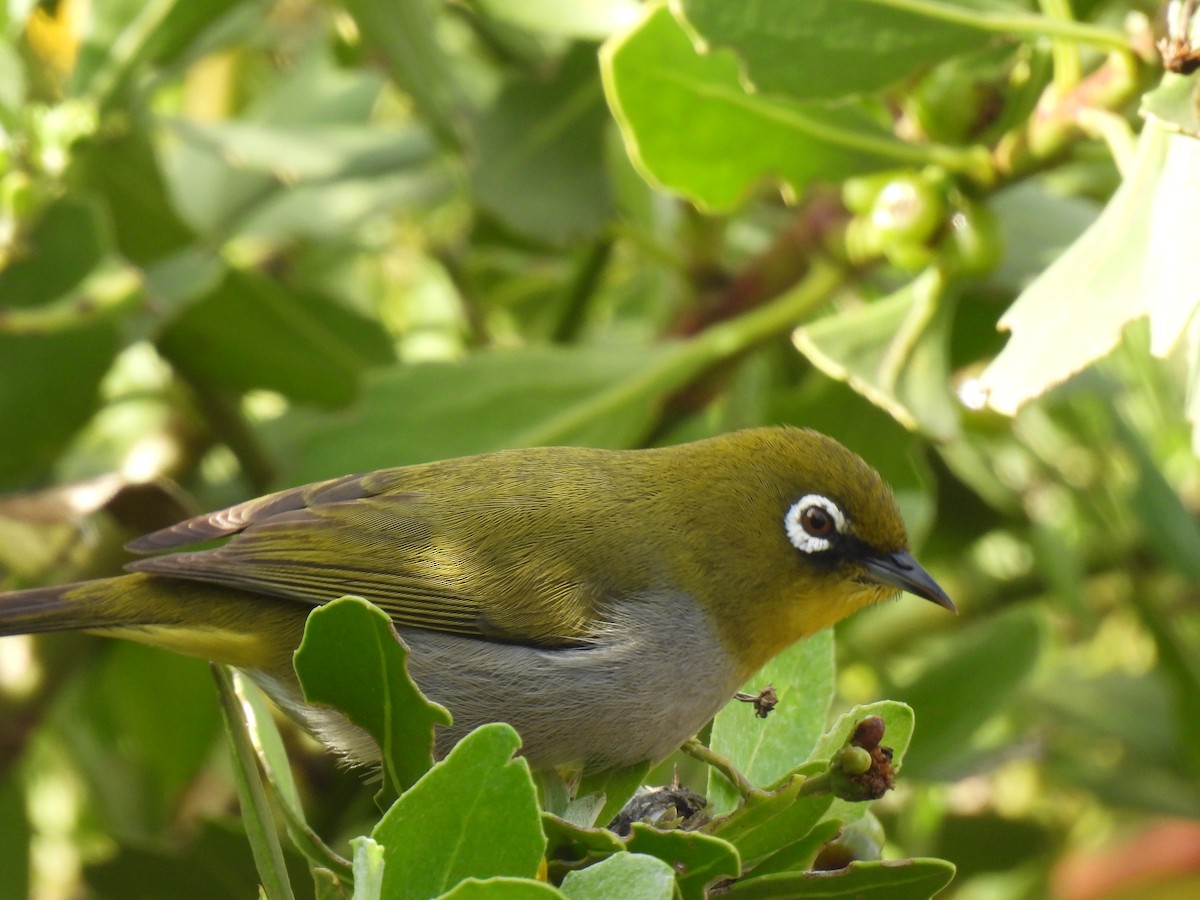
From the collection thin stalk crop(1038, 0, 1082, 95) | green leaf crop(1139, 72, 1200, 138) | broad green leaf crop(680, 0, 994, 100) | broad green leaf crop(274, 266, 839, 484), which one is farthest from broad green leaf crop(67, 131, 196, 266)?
green leaf crop(1139, 72, 1200, 138)

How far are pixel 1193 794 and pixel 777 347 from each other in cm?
197

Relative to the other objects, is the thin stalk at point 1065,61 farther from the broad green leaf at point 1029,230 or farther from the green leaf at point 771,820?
the green leaf at point 771,820

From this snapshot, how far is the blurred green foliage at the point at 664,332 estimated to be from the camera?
295 centimetres

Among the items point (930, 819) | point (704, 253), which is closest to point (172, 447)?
point (704, 253)

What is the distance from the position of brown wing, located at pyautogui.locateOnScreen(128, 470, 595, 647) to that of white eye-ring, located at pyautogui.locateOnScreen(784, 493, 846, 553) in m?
0.60

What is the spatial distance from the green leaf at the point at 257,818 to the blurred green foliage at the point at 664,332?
49 millimetres

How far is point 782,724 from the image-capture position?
98.9 inches

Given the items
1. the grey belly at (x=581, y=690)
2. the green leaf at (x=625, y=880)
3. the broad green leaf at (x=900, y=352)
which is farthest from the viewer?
the grey belly at (x=581, y=690)

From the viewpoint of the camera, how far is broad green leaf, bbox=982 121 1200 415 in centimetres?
237

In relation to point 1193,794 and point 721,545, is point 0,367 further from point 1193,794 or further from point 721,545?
point 1193,794

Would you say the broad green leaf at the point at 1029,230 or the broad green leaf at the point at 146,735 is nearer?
the broad green leaf at the point at 1029,230

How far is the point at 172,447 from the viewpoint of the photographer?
15.2 feet

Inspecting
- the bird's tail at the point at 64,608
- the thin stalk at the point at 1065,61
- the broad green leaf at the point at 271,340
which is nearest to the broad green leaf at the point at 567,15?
the broad green leaf at the point at 271,340

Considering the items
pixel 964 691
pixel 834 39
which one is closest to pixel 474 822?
pixel 834 39
